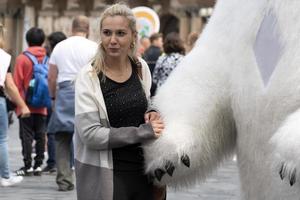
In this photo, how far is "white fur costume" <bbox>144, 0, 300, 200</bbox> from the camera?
338cm

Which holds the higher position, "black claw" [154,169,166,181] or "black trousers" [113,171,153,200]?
"black claw" [154,169,166,181]

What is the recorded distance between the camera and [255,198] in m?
3.58

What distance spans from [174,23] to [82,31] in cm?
2509

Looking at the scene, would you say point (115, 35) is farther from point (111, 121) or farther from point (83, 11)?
point (83, 11)

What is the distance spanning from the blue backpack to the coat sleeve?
5414 millimetres

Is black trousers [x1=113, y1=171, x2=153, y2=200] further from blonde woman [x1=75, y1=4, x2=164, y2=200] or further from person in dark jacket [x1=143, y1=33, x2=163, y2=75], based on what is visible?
person in dark jacket [x1=143, y1=33, x2=163, y2=75]

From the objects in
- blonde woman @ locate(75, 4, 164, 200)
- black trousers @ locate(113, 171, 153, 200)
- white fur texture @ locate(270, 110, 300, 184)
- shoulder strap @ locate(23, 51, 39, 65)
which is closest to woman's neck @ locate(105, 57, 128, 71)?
blonde woman @ locate(75, 4, 164, 200)

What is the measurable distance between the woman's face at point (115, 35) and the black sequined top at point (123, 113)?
0.13m

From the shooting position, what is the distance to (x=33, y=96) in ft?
30.2

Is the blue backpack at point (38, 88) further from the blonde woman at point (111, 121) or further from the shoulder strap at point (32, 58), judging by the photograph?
the blonde woman at point (111, 121)

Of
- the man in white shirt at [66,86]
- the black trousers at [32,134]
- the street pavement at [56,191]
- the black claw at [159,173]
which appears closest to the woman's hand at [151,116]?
the black claw at [159,173]

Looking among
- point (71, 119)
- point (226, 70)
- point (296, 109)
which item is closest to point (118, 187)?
point (226, 70)

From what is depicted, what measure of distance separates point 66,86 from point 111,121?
4.10 metres

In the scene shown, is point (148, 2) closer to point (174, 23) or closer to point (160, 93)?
point (174, 23)
